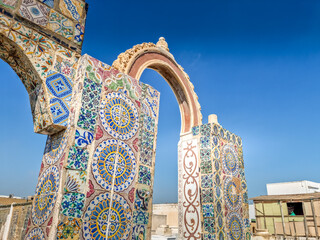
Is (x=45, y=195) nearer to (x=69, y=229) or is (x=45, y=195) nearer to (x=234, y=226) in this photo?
(x=69, y=229)

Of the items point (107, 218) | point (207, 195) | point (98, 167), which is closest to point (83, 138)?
point (98, 167)

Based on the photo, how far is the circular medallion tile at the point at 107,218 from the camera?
2211 millimetres

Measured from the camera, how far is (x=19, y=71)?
8.30 feet

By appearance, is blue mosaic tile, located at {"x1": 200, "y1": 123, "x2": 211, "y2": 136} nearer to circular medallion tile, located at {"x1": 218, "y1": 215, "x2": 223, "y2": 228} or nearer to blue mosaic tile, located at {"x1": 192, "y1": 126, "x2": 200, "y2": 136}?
blue mosaic tile, located at {"x1": 192, "y1": 126, "x2": 200, "y2": 136}

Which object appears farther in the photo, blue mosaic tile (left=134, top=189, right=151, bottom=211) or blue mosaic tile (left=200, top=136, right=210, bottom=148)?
blue mosaic tile (left=200, top=136, right=210, bottom=148)

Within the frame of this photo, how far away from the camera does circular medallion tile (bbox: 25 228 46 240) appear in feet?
6.98

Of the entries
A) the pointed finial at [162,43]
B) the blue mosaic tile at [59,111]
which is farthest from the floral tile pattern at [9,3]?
the pointed finial at [162,43]

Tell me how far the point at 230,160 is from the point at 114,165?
9.09 ft

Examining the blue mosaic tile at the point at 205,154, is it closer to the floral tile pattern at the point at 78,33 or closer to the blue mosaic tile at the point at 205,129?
the blue mosaic tile at the point at 205,129

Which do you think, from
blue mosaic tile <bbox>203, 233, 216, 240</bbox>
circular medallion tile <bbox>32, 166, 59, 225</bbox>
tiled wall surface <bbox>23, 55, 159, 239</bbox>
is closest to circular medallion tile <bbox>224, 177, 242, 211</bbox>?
blue mosaic tile <bbox>203, 233, 216, 240</bbox>

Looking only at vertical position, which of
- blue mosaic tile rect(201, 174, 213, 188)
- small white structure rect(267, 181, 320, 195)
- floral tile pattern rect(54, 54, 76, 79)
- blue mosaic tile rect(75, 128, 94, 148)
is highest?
small white structure rect(267, 181, 320, 195)

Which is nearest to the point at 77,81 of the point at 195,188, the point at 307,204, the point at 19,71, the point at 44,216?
the point at 19,71

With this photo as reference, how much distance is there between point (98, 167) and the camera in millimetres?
2404

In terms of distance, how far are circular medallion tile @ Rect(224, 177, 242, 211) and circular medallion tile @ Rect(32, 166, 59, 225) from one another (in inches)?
115
